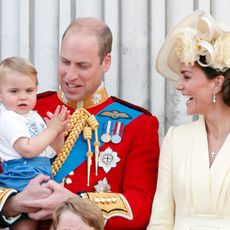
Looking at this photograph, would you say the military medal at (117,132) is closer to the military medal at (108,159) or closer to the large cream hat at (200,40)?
the military medal at (108,159)

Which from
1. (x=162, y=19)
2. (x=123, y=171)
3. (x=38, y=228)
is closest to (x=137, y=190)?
Answer: (x=123, y=171)

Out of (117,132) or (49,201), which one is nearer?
(49,201)

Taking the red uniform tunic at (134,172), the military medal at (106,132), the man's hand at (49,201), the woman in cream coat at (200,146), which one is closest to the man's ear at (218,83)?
the woman in cream coat at (200,146)

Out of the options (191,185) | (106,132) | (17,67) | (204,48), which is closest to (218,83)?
(204,48)

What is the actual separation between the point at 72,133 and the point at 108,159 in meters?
0.17

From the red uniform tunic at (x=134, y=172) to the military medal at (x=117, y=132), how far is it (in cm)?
1

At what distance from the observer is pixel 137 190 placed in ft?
12.1

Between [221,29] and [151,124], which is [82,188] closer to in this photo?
[151,124]

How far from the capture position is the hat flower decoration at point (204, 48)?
11.6 ft

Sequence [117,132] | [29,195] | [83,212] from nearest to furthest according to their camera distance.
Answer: [83,212], [29,195], [117,132]

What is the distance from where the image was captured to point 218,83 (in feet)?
11.8

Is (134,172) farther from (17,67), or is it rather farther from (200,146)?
(17,67)

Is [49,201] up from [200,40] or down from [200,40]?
down

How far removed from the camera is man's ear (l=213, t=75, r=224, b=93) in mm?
3572
